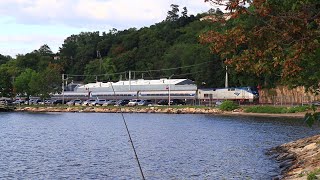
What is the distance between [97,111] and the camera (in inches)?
4879

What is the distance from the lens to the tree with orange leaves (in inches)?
482

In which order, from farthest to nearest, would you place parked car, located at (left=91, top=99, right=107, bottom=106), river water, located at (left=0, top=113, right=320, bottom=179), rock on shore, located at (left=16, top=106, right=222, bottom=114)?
parked car, located at (left=91, top=99, right=107, bottom=106) → rock on shore, located at (left=16, top=106, right=222, bottom=114) → river water, located at (left=0, top=113, right=320, bottom=179)

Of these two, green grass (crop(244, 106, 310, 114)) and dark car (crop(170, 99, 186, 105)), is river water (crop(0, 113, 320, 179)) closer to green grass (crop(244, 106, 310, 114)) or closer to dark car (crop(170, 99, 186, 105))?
green grass (crop(244, 106, 310, 114))

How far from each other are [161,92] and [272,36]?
124344mm

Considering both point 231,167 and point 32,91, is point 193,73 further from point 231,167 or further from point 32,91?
point 231,167

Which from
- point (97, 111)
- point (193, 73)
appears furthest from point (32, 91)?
point (193, 73)

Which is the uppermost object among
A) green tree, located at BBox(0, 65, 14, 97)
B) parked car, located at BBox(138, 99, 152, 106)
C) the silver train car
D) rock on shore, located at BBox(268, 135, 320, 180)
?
green tree, located at BBox(0, 65, 14, 97)

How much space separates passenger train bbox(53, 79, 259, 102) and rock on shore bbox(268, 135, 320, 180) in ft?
264

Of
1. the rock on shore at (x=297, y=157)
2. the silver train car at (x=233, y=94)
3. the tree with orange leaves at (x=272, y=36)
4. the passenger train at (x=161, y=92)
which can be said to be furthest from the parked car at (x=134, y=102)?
the tree with orange leaves at (x=272, y=36)

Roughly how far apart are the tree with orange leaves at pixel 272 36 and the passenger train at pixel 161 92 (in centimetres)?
10383

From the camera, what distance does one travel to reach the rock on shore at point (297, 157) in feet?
78.2

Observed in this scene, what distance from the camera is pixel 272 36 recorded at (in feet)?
42.1

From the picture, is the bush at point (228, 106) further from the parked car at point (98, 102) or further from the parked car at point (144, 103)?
the parked car at point (98, 102)

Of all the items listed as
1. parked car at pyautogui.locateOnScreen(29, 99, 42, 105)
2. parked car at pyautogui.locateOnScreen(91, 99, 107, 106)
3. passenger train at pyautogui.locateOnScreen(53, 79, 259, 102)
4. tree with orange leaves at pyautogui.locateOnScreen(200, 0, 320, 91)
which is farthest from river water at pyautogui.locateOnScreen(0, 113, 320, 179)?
parked car at pyautogui.locateOnScreen(29, 99, 42, 105)
